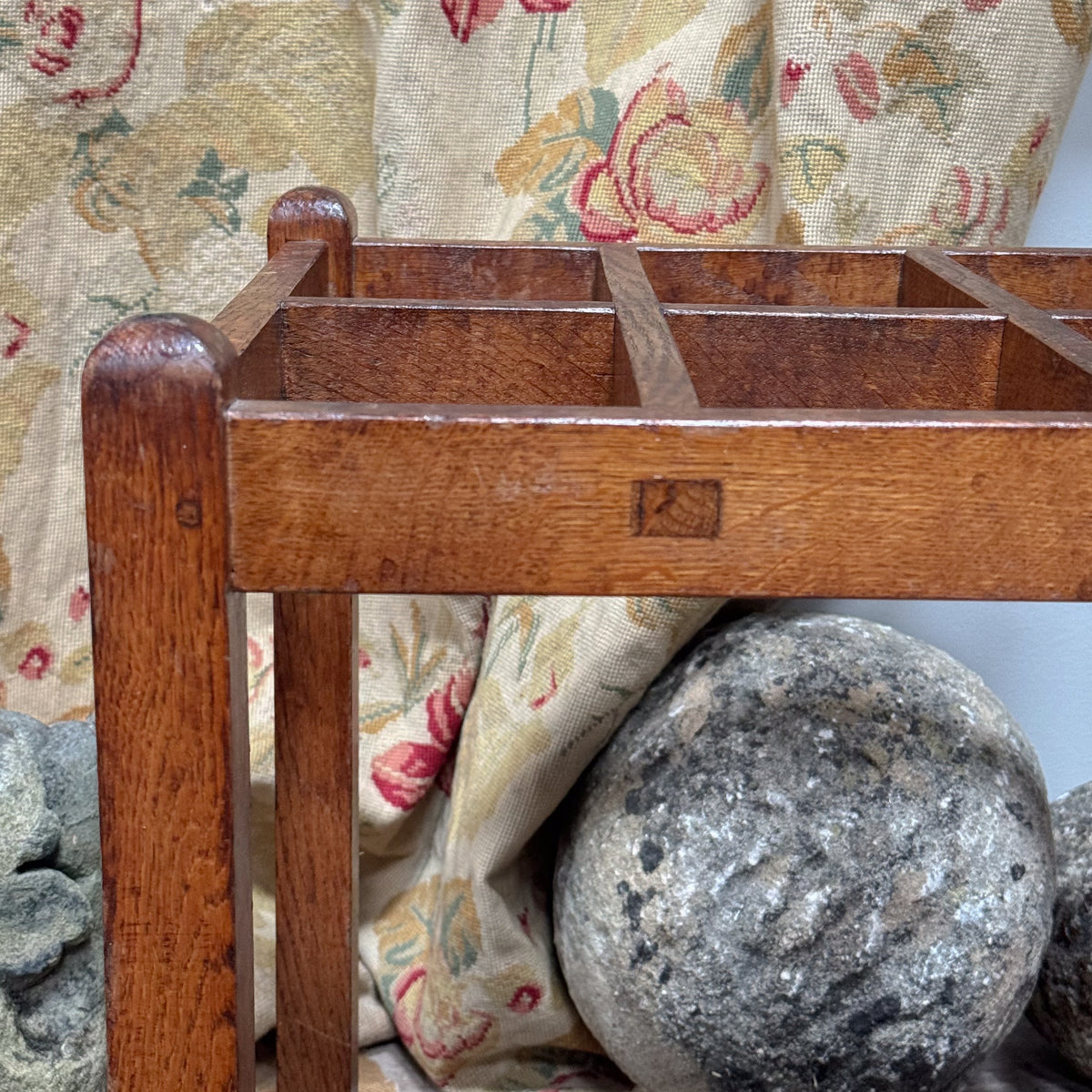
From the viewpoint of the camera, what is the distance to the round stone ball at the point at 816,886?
0.80m

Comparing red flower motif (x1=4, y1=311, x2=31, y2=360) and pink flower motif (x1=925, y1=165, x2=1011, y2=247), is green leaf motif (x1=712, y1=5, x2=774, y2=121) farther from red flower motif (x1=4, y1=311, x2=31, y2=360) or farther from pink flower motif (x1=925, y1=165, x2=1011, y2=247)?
red flower motif (x1=4, y1=311, x2=31, y2=360)

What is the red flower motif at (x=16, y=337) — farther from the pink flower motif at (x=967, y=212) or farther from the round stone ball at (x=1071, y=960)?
the round stone ball at (x=1071, y=960)

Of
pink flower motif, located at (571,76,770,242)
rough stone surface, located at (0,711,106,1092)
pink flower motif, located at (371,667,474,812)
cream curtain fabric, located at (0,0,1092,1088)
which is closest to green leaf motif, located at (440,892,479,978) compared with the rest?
cream curtain fabric, located at (0,0,1092,1088)

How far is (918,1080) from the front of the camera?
2.64 ft

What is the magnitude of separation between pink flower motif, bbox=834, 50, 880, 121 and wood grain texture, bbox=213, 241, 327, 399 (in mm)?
364

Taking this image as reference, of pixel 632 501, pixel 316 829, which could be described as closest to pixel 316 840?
pixel 316 829

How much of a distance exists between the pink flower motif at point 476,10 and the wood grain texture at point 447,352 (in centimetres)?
46

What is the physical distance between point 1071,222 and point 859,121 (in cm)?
26

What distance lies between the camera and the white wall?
1.12 m

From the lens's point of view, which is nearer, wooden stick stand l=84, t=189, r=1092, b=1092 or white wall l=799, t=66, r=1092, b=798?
wooden stick stand l=84, t=189, r=1092, b=1092

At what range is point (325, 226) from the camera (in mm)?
720

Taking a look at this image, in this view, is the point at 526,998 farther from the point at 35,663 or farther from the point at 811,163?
the point at 811,163

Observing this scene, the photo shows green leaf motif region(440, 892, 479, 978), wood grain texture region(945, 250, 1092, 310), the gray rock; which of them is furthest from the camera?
green leaf motif region(440, 892, 479, 978)

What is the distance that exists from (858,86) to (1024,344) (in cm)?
37
